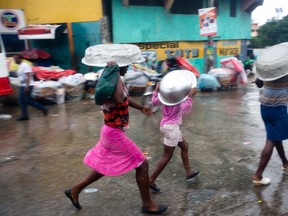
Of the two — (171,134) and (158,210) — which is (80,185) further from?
(171,134)

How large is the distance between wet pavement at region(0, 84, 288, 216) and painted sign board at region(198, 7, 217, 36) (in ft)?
17.2

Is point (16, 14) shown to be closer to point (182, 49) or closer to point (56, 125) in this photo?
point (56, 125)

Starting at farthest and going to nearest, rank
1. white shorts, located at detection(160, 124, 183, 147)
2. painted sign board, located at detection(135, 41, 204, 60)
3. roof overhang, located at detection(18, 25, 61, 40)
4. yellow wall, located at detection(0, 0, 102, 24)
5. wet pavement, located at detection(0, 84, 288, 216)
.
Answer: painted sign board, located at detection(135, 41, 204, 60) < yellow wall, located at detection(0, 0, 102, 24) < roof overhang, located at detection(18, 25, 61, 40) < white shorts, located at detection(160, 124, 183, 147) < wet pavement, located at detection(0, 84, 288, 216)

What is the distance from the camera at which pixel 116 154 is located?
2754 mm

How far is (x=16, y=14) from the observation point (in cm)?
944

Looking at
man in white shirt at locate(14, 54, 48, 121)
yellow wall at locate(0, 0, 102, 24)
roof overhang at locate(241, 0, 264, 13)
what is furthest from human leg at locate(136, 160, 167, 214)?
roof overhang at locate(241, 0, 264, 13)

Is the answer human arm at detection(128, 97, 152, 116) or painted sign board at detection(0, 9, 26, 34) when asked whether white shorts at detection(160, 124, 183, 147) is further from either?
painted sign board at detection(0, 9, 26, 34)

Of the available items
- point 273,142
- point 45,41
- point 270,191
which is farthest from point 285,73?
point 45,41

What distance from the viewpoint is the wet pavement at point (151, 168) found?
3.05 metres

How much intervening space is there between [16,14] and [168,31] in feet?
19.4

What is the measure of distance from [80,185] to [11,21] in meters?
8.04

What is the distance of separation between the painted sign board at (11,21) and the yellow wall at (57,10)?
1.72 meters

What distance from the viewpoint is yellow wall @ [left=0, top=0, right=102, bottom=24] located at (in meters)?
11.1

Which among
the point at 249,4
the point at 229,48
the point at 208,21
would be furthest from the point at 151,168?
the point at 249,4
